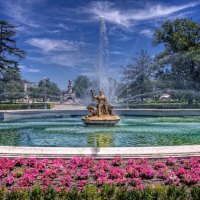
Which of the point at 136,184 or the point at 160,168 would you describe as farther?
the point at 160,168

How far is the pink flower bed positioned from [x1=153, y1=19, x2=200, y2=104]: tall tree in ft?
114

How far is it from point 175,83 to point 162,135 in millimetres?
29643

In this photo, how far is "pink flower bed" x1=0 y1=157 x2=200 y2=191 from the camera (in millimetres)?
6609

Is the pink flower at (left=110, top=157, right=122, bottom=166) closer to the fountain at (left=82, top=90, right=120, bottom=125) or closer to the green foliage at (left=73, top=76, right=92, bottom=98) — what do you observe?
the fountain at (left=82, top=90, right=120, bottom=125)

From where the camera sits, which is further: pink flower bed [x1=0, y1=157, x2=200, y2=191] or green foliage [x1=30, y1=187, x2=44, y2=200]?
pink flower bed [x1=0, y1=157, x2=200, y2=191]

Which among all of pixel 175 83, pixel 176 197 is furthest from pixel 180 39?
pixel 176 197

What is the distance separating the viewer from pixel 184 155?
8.23 meters

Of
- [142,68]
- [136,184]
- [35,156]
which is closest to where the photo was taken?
[136,184]

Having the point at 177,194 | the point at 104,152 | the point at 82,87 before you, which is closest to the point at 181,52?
the point at 104,152

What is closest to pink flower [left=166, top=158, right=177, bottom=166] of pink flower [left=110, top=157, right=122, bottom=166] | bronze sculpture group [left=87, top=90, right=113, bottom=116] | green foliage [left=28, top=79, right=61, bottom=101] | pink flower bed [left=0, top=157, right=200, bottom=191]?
pink flower bed [left=0, top=157, right=200, bottom=191]

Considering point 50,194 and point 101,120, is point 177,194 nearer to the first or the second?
point 50,194

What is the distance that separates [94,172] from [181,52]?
3757cm

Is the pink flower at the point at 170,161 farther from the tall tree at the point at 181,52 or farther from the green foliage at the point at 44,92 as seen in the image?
the green foliage at the point at 44,92

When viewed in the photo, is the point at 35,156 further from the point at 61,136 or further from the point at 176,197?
the point at 61,136
